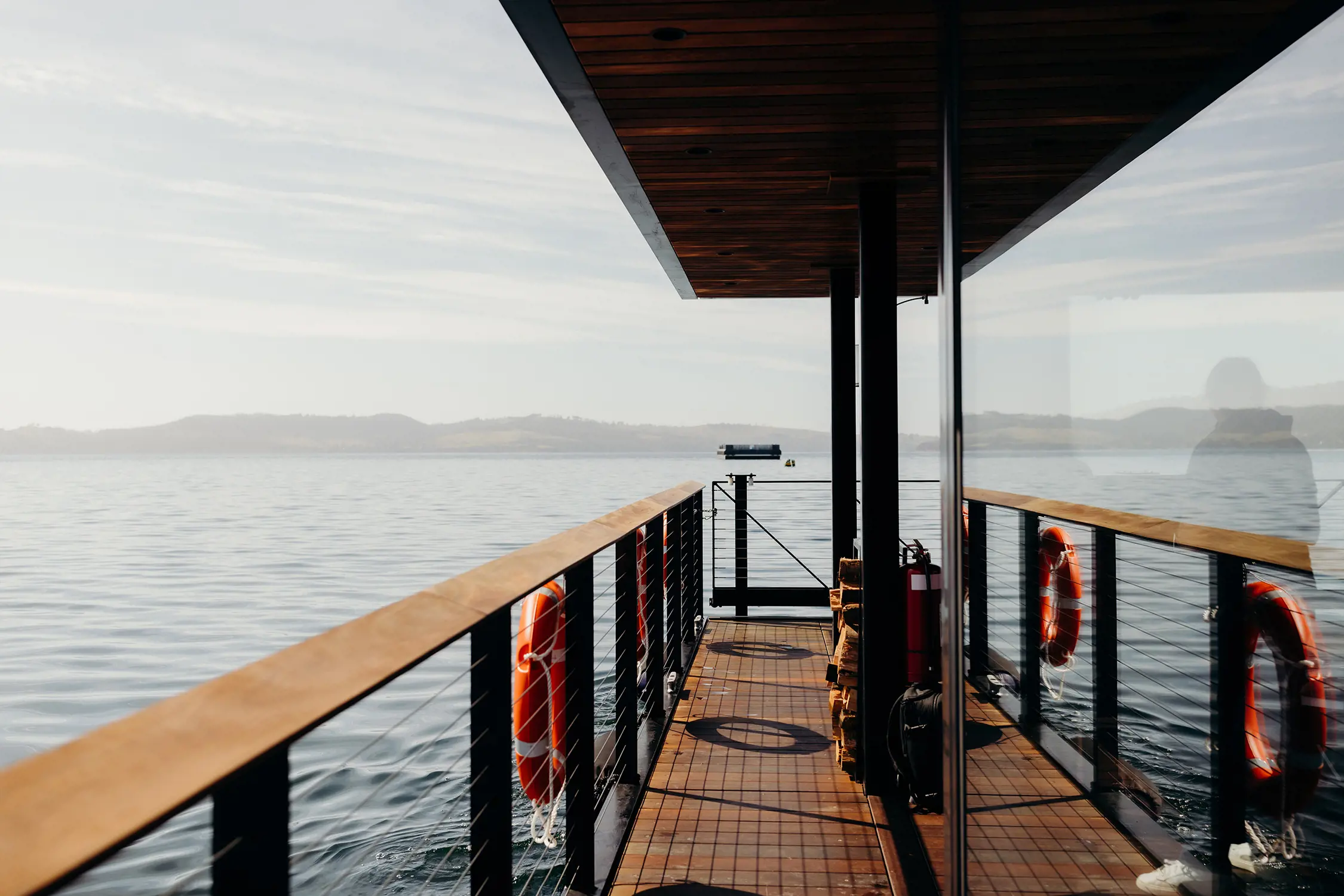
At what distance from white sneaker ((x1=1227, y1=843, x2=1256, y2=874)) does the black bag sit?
200 centimetres

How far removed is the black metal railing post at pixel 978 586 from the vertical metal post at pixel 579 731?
864 millimetres

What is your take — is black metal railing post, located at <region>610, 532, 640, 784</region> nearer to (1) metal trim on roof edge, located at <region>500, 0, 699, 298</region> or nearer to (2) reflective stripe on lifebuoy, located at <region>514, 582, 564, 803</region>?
(2) reflective stripe on lifebuoy, located at <region>514, 582, 564, 803</region>

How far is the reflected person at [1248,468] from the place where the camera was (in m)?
0.89

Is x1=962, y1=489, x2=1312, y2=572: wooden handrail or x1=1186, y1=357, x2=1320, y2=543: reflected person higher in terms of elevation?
x1=1186, y1=357, x2=1320, y2=543: reflected person

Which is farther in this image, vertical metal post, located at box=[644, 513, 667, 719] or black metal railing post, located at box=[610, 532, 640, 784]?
vertical metal post, located at box=[644, 513, 667, 719]

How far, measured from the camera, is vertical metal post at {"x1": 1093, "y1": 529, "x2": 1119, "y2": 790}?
4.15 feet

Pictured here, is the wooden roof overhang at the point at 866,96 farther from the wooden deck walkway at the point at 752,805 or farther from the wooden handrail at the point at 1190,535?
the wooden deck walkway at the point at 752,805

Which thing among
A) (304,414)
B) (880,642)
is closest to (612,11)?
(880,642)

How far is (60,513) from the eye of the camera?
99.1 ft


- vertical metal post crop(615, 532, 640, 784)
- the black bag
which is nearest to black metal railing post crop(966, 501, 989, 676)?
vertical metal post crop(615, 532, 640, 784)

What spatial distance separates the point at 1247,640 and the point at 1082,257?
0.58 meters

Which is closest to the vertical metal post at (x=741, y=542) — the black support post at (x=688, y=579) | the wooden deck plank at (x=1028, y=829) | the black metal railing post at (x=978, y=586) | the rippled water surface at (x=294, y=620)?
the rippled water surface at (x=294, y=620)

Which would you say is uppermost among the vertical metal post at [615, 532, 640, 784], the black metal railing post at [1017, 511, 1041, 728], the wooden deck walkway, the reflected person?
the reflected person

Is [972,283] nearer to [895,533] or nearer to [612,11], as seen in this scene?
[612,11]
